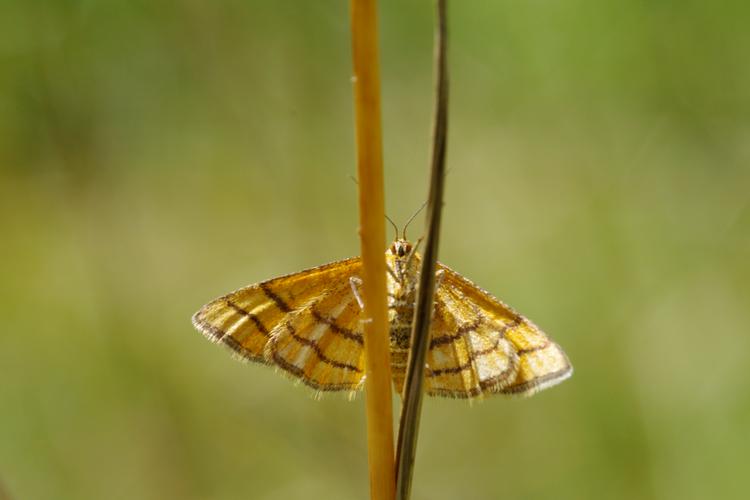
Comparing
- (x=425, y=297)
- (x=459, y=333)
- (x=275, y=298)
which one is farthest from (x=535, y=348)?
(x=425, y=297)

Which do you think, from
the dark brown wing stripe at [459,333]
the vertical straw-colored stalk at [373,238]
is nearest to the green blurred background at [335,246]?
the dark brown wing stripe at [459,333]

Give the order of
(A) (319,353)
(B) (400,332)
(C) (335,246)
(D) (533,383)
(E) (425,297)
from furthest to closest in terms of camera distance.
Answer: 1. (C) (335,246)
2. (B) (400,332)
3. (A) (319,353)
4. (D) (533,383)
5. (E) (425,297)

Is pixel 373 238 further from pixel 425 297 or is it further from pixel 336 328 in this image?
pixel 336 328

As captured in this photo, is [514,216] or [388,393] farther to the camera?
A: [514,216]

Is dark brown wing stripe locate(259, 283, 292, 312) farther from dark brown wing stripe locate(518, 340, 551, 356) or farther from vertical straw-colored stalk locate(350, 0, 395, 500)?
vertical straw-colored stalk locate(350, 0, 395, 500)

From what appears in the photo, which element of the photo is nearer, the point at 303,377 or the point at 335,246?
the point at 303,377

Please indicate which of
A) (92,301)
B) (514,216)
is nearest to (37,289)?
(92,301)

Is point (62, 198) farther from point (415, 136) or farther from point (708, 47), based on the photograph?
point (708, 47)
